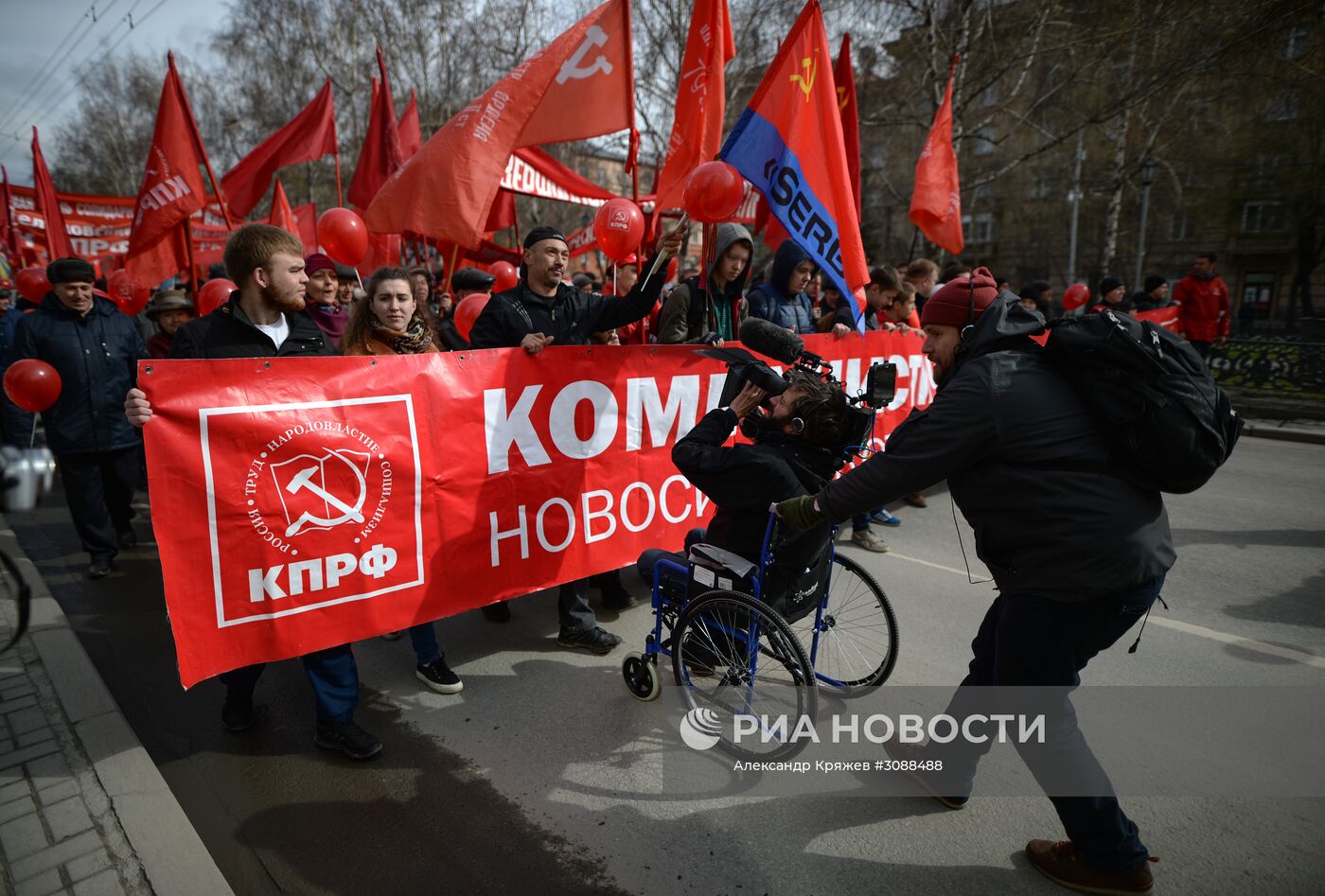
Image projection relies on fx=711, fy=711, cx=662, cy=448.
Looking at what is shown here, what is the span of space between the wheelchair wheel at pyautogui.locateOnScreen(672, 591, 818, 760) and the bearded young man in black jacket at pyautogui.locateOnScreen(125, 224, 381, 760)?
1.37 m

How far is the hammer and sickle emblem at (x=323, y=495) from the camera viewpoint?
9.48ft

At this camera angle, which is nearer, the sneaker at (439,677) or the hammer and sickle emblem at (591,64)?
the sneaker at (439,677)

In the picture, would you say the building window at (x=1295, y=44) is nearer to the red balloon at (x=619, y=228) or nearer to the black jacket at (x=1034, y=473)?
the red balloon at (x=619, y=228)

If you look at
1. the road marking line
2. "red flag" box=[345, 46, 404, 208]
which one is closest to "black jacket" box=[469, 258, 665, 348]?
the road marking line

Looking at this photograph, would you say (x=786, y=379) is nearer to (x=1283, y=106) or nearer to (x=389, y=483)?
(x=389, y=483)

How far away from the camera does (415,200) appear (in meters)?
3.64

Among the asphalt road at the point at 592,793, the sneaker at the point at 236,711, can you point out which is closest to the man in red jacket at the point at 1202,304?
the asphalt road at the point at 592,793

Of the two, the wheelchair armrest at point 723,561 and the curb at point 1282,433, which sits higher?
the wheelchair armrest at point 723,561

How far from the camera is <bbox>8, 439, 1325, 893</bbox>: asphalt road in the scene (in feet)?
7.64

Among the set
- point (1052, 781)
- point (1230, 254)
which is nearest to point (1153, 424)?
point (1052, 781)

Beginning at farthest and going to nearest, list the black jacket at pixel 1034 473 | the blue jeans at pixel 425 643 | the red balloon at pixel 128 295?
the red balloon at pixel 128 295 → the blue jeans at pixel 425 643 → the black jacket at pixel 1034 473

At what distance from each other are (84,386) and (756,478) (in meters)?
5.14

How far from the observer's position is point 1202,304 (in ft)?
32.2

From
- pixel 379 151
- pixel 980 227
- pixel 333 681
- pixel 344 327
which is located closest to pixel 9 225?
pixel 379 151
